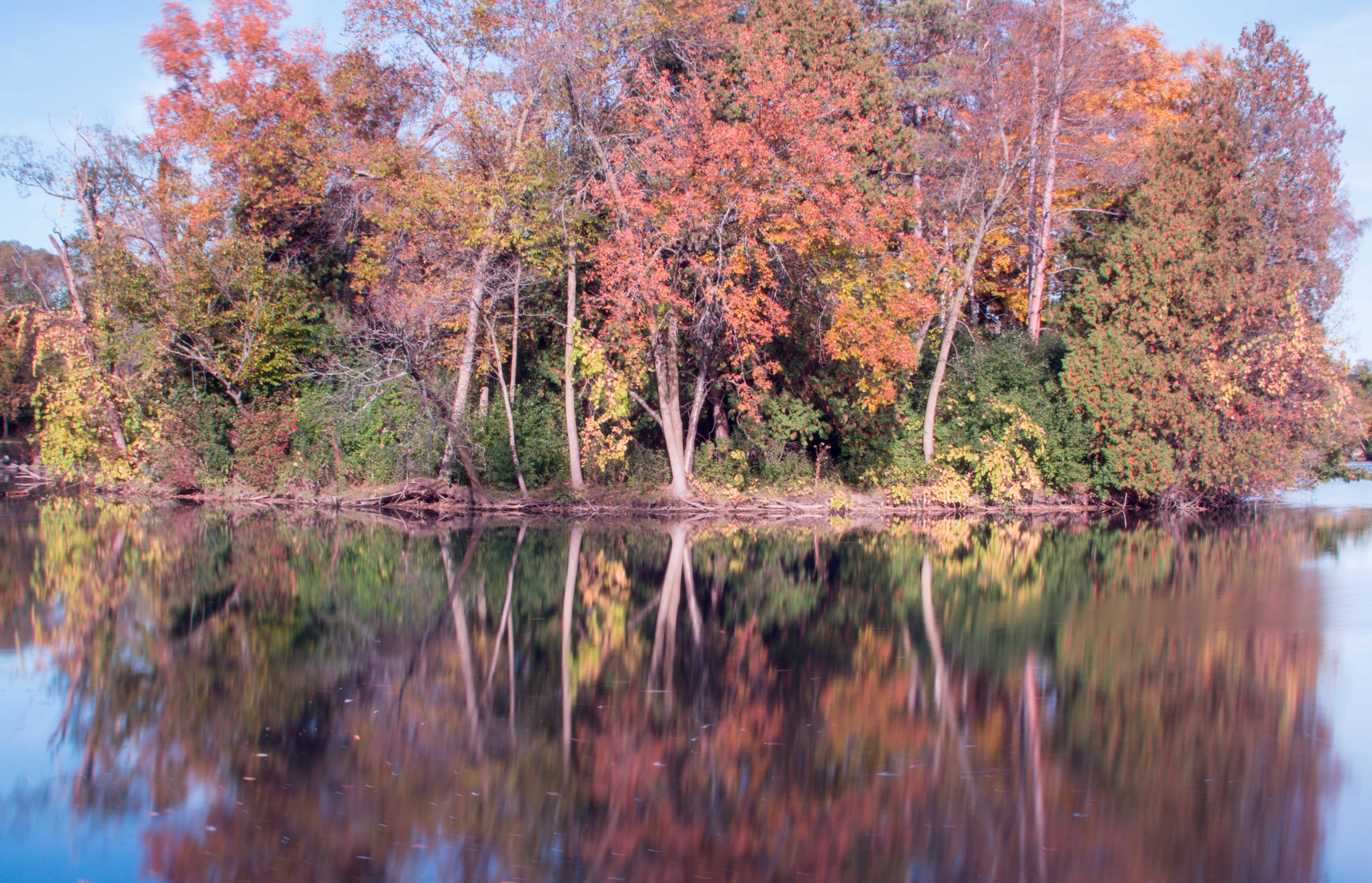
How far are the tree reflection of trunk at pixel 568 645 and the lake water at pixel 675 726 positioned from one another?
4 centimetres

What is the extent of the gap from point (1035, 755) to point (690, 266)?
17.4 meters

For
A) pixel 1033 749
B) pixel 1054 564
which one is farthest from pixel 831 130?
pixel 1033 749

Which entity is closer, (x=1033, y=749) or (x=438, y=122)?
(x=1033, y=749)

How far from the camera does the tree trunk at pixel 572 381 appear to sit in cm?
2288

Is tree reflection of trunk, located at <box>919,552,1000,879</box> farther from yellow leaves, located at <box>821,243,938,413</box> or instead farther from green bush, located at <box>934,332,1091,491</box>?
green bush, located at <box>934,332,1091,491</box>

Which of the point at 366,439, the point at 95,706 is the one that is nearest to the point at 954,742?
the point at 95,706

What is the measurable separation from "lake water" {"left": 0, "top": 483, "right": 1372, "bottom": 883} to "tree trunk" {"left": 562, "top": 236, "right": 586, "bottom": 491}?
10.2m

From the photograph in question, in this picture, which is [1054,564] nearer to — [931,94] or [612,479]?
[612,479]

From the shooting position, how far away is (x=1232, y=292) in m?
22.9

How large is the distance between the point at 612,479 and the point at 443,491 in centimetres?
416

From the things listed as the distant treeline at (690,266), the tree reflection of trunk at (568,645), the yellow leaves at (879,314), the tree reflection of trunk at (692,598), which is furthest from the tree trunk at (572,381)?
the tree reflection of trunk at (692,598)

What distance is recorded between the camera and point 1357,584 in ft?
43.7

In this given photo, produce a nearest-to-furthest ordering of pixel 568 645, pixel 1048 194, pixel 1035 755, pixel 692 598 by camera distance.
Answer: pixel 1035 755 < pixel 568 645 < pixel 692 598 < pixel 1048 194

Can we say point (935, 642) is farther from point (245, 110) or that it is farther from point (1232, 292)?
point (245, 110)
